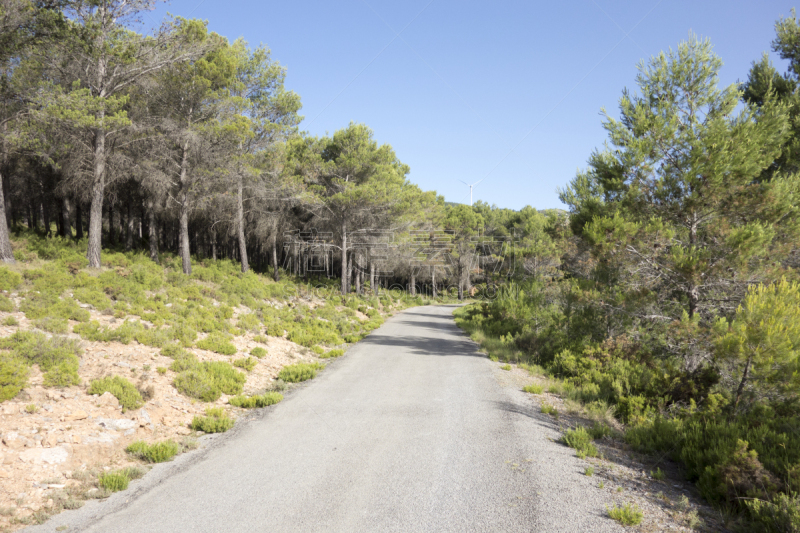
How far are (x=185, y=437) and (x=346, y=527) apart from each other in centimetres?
402

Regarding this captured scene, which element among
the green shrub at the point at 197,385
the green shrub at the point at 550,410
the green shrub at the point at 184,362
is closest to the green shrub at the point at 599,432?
the green shrub at the point at 550,410

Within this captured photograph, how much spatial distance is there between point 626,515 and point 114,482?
6.18 meters

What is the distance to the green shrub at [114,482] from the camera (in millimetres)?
5023

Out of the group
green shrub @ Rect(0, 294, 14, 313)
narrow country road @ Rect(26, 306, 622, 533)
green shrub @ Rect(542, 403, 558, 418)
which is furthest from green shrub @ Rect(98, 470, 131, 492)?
green shrub @ Rect(542, 403, 558, 418)

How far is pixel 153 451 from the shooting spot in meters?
5.91

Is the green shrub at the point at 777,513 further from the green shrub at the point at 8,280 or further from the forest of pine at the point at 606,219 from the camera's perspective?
the green shrub at the point at 8,280

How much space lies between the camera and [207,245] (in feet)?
131

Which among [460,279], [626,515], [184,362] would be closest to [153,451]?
[184,362]

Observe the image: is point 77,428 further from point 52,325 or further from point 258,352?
point 258,352

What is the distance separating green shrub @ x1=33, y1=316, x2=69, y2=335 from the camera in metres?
8.82

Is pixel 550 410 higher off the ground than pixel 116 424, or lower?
lower

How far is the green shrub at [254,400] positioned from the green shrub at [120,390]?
1.77 meters

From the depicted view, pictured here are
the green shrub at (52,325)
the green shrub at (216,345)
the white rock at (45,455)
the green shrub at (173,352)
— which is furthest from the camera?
the green shrub at (216,345)

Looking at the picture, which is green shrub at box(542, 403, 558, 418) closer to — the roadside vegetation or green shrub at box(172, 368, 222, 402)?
the roadside vegetation
